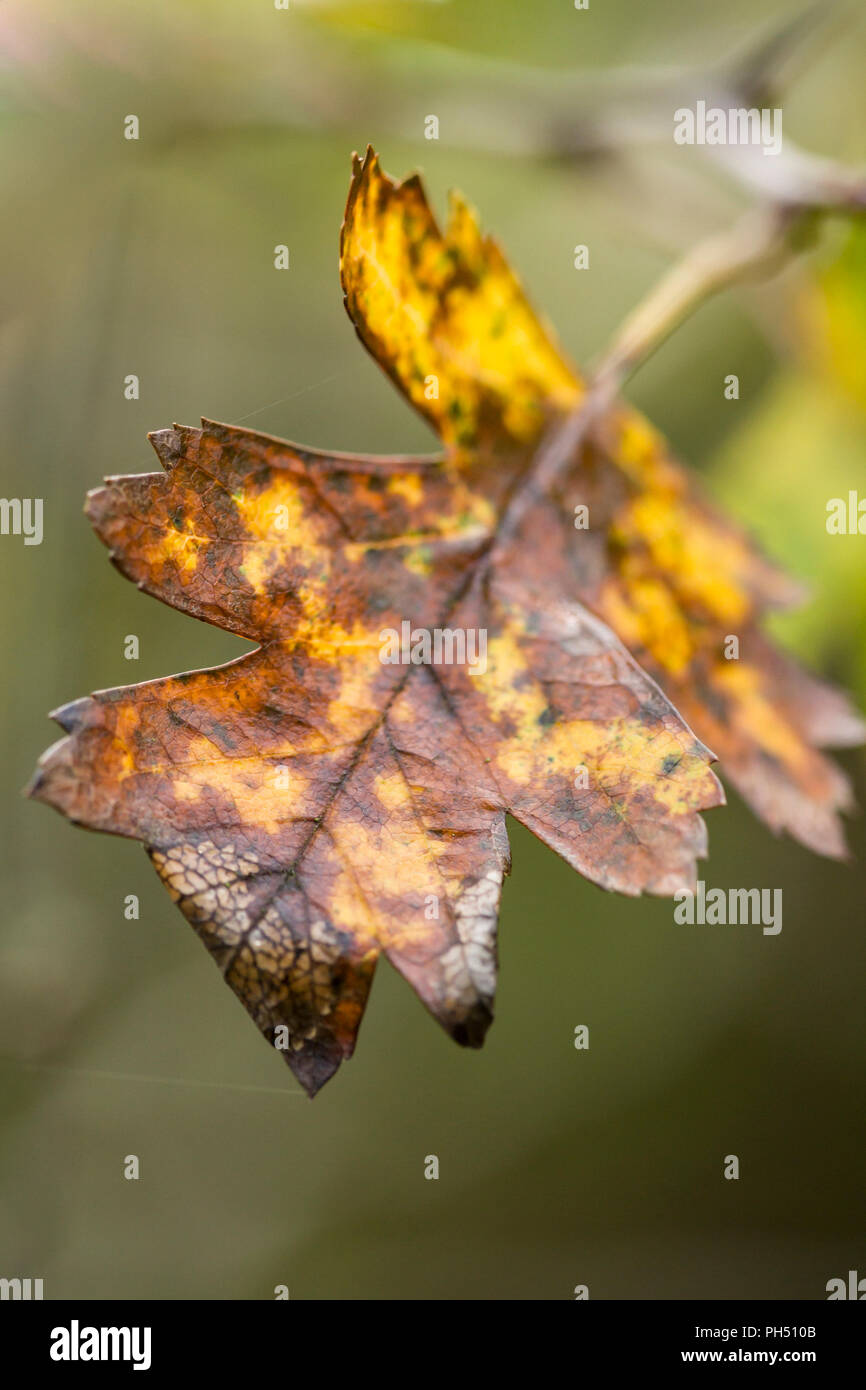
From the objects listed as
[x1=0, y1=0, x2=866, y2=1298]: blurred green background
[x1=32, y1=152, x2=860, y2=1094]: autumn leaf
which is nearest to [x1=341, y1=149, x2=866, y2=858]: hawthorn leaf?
[x1=32, y1=152, x2=860, y2=1094]: autumn leaf

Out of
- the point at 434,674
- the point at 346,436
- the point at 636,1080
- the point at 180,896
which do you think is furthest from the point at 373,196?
the point at 636,1080

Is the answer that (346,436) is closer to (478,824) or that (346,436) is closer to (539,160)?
(539,160)

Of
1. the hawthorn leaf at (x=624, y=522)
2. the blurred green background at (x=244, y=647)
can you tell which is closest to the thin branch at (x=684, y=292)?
the hawthorn leaf at (x=624, y=522)

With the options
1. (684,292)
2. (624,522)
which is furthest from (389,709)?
(684,292)

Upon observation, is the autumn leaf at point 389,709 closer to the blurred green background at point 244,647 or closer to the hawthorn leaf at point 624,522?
the hawthorn leaf at point 624,522

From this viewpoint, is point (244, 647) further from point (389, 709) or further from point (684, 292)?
point (389, 709)

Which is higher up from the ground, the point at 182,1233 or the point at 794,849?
the point at 794,849

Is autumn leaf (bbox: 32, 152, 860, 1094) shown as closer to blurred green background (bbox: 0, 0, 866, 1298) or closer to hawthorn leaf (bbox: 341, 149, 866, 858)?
hawthorn leaf (bbox: 341, 149, 866, 858)
